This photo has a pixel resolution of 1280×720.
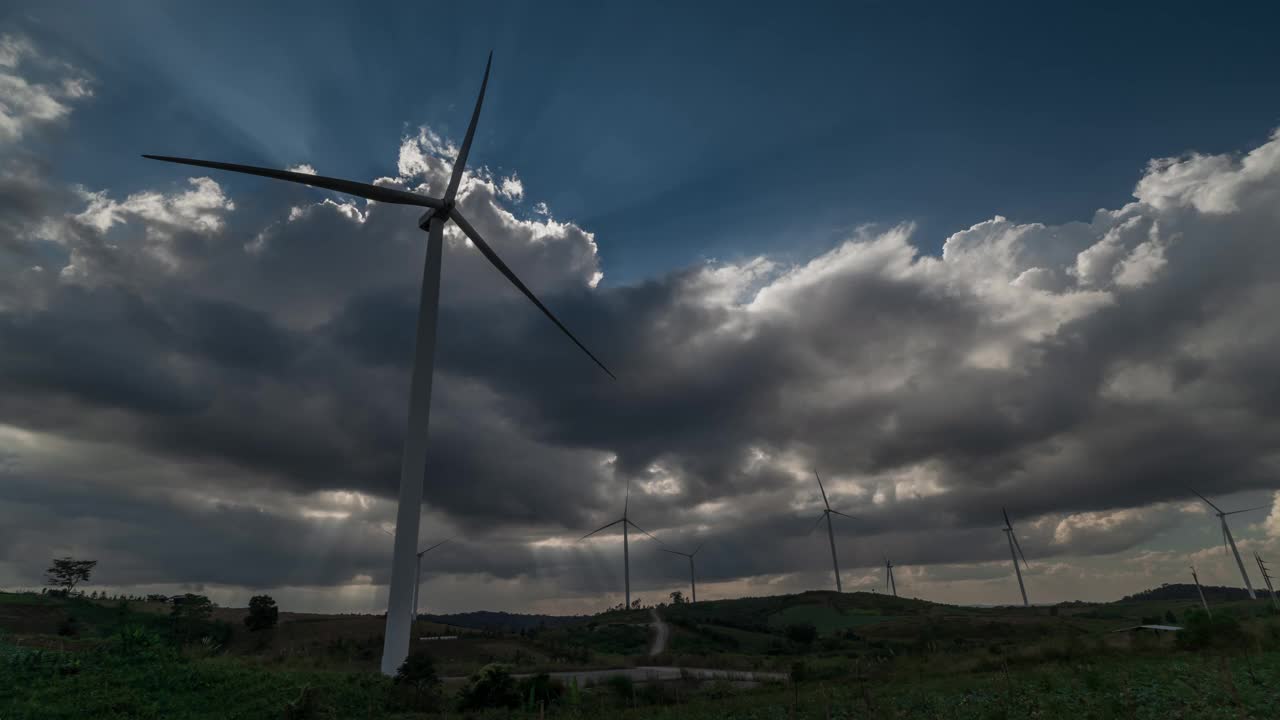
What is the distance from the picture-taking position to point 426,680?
43812 mm

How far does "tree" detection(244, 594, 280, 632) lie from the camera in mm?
100312

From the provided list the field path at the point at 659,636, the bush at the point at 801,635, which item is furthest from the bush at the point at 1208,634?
the bush at the point at 801,635

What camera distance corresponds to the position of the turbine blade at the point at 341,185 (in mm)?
55844

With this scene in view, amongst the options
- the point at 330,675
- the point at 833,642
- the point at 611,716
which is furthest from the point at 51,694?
the point at 833,642

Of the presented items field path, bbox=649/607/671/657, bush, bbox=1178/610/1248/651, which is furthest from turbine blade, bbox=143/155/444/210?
bush, bbox=1178/610/1248/651

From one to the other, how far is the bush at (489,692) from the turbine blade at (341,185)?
136 feet

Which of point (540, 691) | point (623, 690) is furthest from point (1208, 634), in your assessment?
point (540, 691)

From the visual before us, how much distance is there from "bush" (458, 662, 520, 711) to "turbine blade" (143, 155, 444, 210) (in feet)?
136

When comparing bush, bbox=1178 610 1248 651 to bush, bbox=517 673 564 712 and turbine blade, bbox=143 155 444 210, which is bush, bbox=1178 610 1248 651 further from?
turbine blade, bbox=143 155 444 210

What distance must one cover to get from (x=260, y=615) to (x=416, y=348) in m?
72.2

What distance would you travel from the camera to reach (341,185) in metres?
61.0

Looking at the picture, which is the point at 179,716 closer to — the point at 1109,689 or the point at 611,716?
the point at 611,716

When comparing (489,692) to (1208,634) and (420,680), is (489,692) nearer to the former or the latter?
(420,680)

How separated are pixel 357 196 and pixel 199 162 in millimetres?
12950
